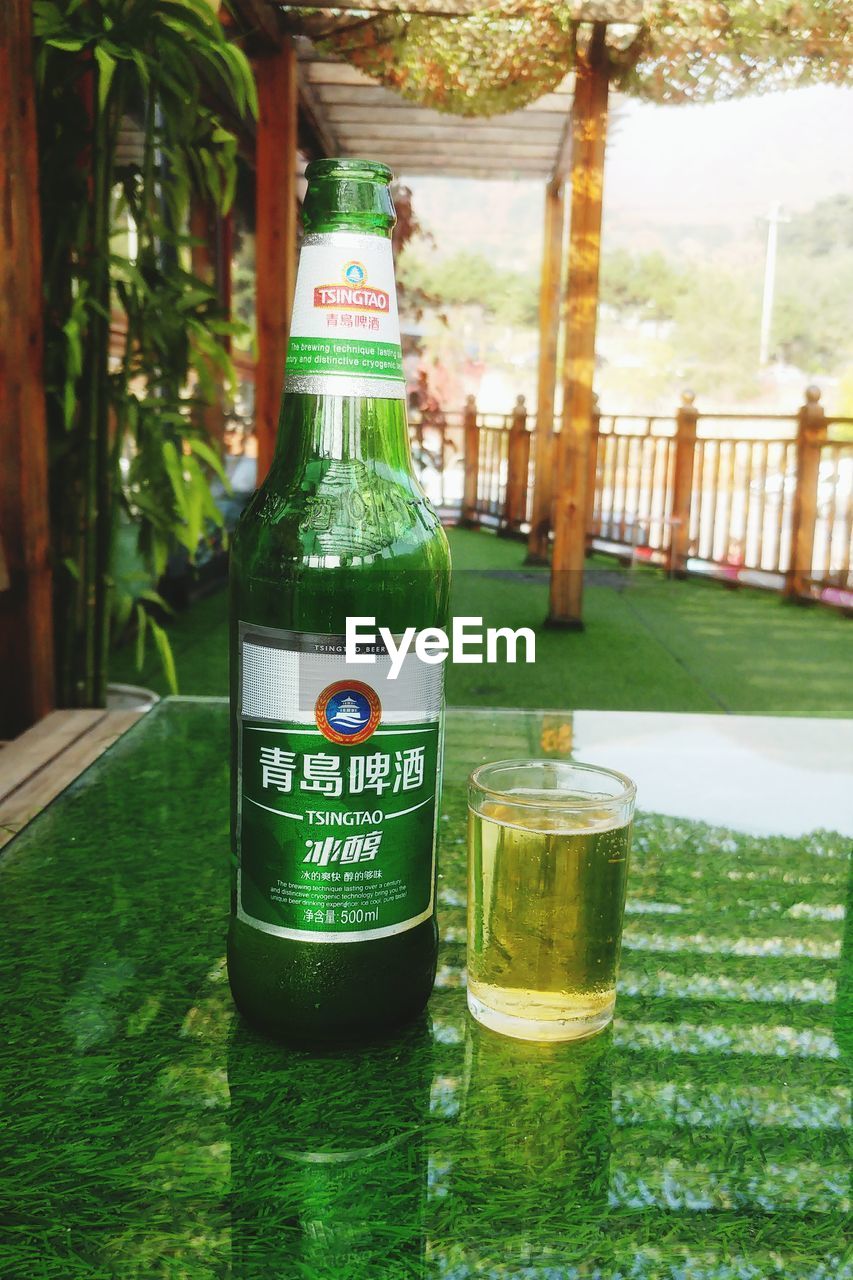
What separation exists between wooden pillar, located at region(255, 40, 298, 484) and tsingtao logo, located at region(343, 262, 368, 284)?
3.29m

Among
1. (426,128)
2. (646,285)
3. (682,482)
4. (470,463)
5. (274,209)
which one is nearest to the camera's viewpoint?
(274,209)

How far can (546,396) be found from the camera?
595 cm

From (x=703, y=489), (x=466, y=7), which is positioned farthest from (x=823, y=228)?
(x=466, y=7)

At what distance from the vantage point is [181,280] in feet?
6.16

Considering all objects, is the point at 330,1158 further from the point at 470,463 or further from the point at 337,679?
the point at 470,463

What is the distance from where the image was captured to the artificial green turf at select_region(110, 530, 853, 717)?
3.44 m

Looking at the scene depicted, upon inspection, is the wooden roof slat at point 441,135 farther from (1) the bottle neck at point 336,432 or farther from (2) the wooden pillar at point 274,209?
(1) the bottle neck at point 336,432

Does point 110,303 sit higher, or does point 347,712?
point 110,303

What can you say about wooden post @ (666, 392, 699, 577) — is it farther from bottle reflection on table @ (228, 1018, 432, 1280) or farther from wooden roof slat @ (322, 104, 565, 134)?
bottle reflection on table @ (228, 1018, 432, 1280)

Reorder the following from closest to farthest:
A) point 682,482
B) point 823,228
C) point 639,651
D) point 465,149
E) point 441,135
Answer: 1. point 639,651
2. point 441,135
3. point 465,149
4. point 682,482
5. point 823,228

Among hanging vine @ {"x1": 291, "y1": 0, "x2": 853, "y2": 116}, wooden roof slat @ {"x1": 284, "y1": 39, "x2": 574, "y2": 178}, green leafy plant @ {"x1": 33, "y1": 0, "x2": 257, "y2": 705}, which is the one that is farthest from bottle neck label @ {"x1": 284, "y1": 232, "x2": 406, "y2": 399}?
wooden roof slat @ {"x1": 284, "y1": 39, "x2": 574, "y2": 178}

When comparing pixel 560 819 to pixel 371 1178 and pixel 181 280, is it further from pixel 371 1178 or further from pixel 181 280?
pixel 181 280

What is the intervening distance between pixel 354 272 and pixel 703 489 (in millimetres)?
6298

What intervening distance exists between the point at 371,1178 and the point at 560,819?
0.18 metres
